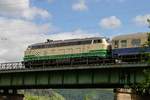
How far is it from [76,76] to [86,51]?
21.2ft

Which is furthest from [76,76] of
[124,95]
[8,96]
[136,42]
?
[8,96]

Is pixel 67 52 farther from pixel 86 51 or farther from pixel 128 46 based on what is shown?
pixel 128 46

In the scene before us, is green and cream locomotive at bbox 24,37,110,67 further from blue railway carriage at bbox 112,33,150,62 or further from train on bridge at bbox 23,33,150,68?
blue railway carriage at bbox 112,33,150,62

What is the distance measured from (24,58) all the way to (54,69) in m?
15.3

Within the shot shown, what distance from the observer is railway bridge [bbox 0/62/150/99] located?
5412 centimetres

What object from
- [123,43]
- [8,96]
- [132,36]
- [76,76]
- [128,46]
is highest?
[132,36]

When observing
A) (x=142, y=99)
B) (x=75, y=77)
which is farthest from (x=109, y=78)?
(x=142, y=99)

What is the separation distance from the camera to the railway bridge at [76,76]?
54125 millimetres

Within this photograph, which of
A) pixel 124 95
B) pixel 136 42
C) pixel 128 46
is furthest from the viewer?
pixel 124 95

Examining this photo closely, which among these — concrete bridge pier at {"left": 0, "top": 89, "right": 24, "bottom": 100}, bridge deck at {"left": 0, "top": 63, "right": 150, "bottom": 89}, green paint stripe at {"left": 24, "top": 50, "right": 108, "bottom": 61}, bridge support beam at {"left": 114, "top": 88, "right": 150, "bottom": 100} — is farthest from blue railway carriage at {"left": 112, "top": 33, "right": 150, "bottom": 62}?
concrete bridge pier at {"left": 0, "top": 89, "right": 24, "bottom": 100}

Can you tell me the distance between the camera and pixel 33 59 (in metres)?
73.9

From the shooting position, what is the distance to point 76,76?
61.0 m

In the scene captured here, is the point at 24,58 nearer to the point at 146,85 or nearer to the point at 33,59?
the point at 33,59

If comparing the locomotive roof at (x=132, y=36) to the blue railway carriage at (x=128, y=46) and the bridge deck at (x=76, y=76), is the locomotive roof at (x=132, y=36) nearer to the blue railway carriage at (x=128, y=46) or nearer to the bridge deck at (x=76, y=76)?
the blue railway carriage at (x=128, y=46)
